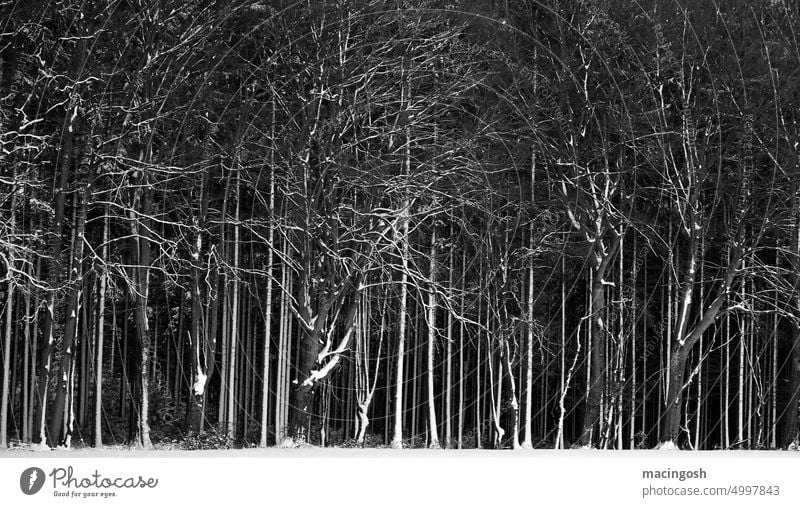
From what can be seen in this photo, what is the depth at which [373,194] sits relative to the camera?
61.3ft

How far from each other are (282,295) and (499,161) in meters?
5.08

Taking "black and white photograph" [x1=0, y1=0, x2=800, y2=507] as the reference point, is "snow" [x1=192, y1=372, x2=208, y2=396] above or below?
below

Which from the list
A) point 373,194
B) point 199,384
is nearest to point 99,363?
point 199,384

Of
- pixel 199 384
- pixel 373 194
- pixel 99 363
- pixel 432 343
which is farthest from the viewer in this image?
pixel 432 343

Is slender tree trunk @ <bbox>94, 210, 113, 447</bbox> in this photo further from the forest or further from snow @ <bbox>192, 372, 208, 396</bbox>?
snow @ <bbox>192, 372, 208, 396</bbox>

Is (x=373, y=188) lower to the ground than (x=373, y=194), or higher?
higher

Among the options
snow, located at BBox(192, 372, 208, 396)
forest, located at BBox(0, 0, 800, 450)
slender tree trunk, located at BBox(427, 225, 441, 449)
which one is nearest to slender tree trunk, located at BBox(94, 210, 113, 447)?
forest, located at BBox(0, 0, 800, 450)

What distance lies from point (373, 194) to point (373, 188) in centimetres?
11

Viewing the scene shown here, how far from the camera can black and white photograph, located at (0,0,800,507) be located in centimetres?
1766

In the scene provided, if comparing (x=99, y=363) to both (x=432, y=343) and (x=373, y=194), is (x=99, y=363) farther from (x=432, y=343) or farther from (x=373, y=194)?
(x=432, y=343)

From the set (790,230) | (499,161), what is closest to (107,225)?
(499,161)

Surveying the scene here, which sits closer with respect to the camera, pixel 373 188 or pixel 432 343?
pixel 373 188

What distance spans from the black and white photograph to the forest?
8 centimetres

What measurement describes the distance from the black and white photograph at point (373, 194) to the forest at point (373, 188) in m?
0.08
